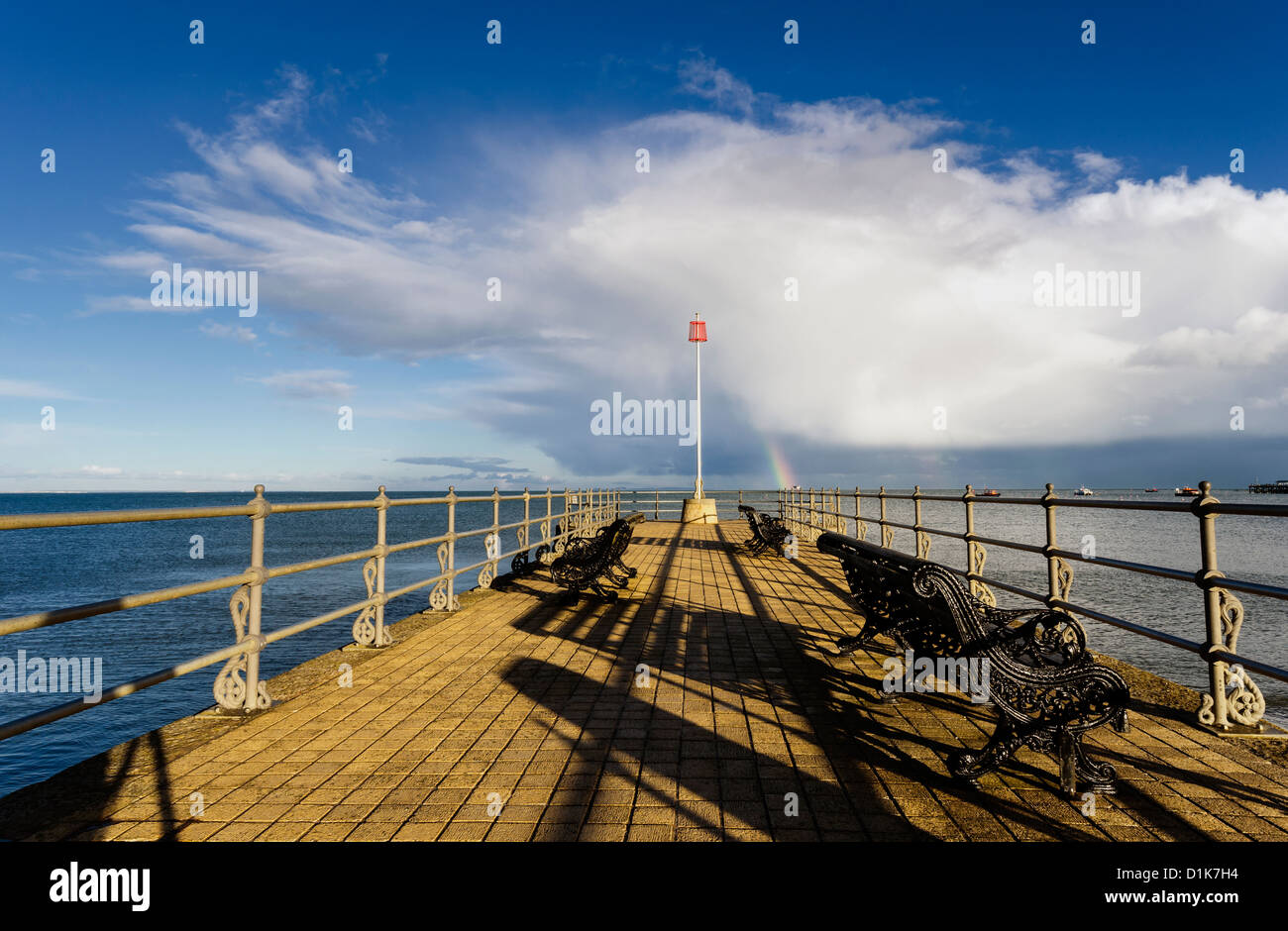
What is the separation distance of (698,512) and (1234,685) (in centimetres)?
2510

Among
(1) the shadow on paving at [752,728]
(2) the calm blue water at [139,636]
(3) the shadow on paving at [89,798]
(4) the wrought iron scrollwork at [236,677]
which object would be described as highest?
(4) the wrought iron scrollwork at [236,677]

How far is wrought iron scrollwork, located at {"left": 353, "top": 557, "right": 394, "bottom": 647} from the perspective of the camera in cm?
615

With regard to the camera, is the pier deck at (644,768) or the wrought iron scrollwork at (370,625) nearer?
the pier deck at (644,768)

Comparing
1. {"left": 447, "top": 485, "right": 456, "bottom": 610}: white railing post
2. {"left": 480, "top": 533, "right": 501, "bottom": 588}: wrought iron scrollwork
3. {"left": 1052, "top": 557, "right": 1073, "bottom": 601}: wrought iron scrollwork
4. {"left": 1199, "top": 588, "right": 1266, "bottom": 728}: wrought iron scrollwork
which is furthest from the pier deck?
{"left": 480, "top": 533, "right": 501, "bottom": 588}: wrought iron scrollwork

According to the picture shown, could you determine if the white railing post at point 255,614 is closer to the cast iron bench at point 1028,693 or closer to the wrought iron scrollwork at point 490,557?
the cast iron bench at point 1028,693

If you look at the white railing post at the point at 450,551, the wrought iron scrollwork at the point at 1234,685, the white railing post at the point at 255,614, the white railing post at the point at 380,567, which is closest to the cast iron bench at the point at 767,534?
the white railing post at the point at 450,551

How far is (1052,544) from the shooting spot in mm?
5207

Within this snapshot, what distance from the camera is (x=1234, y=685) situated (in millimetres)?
3934

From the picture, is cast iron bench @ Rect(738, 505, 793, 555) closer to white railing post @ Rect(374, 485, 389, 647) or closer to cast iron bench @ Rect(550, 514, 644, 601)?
cast iron bench @ Rect(550, 514, 644, 601)

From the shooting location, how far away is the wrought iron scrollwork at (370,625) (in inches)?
242

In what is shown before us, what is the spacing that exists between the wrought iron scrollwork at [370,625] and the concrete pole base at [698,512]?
22815mm

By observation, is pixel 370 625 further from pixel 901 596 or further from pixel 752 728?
pixel 901 596

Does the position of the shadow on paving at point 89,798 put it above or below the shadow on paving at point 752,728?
above
